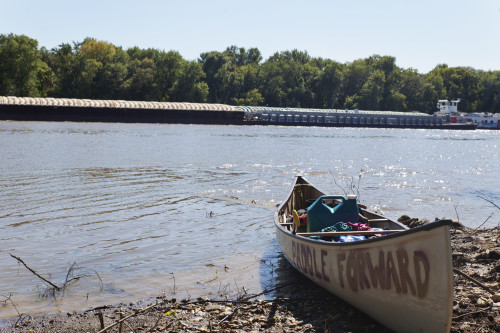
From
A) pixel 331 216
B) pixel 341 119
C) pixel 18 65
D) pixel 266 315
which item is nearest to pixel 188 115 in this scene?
pixel 18 65

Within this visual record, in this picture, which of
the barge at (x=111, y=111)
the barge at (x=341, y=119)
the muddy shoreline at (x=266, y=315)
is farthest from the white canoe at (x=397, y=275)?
the barge at (x=341, y=119)

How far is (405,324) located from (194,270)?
427 cm

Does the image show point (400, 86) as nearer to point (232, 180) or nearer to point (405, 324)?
point (232, 180)

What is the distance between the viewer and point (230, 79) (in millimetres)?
133125

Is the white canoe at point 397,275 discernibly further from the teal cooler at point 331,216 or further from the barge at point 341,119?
the barge at point 341,119

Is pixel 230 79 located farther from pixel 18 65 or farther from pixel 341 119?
pixel 18 65

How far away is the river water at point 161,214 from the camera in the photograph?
8375mm

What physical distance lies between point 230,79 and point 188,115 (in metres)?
39.6

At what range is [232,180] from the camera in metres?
22.7

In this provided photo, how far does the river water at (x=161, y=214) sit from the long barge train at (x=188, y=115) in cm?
5489

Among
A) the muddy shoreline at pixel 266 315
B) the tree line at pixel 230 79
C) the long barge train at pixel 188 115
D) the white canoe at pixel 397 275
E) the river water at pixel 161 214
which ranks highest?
the tree line at pixel 230 79

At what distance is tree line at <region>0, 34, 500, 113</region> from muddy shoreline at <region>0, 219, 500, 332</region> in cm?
10430

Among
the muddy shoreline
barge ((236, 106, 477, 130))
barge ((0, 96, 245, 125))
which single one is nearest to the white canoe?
the muddy shoreline

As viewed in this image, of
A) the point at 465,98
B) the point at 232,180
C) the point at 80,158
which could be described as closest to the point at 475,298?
the point at 232,180
